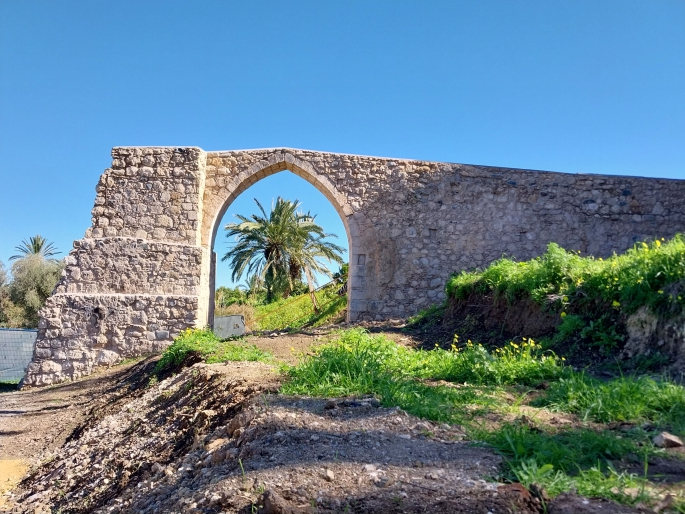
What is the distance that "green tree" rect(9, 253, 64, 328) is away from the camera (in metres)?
23.7

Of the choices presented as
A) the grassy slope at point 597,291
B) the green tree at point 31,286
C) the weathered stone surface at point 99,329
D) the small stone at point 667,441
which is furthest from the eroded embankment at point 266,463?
the green tree at point 31,286

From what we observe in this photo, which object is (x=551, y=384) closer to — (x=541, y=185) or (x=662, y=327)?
(x=662, y=327)

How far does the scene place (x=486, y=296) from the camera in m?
7.01

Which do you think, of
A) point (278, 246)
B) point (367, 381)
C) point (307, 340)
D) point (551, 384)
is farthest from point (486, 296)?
point (278, 246)

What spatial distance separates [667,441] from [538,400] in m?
1.10

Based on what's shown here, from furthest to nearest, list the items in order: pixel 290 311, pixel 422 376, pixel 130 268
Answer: pixel 290 311
pixel 130 268
pixel 422 376

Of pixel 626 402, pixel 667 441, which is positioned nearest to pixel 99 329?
pixel 626 402

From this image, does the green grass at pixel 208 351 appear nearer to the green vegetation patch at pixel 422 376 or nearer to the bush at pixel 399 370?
the green vegetation patch at pixel 422 376

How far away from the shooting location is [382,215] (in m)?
10.0

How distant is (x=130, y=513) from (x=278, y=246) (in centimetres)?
1646

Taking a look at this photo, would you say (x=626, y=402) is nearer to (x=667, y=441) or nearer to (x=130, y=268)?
(x=667, y=441)

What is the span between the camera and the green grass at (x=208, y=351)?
572 cm

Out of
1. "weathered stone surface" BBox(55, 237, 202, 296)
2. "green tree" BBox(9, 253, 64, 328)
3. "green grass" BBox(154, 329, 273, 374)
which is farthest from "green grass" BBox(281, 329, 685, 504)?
"green tree" BBox(9, 253, 64, 328)

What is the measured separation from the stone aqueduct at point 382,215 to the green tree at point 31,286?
1689cm
